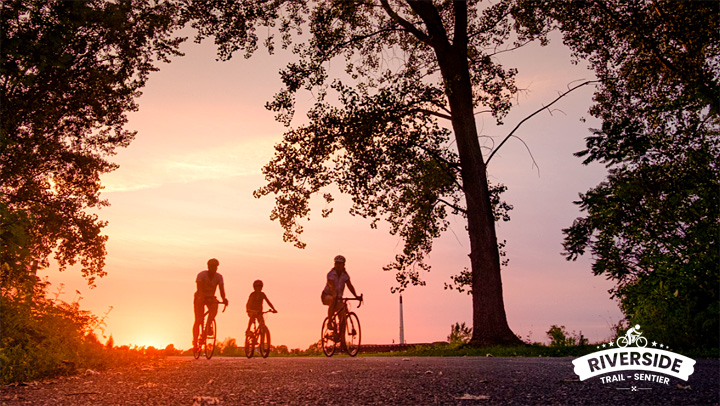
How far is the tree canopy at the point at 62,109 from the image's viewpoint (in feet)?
49.9

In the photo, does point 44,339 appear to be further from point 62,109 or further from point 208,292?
point 62,109

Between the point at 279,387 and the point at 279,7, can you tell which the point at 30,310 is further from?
the point at 279,7

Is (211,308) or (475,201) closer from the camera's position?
(211,308)

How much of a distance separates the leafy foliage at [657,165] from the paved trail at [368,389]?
203 inches

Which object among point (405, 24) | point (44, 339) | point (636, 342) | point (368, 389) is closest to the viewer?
point (368, 389)

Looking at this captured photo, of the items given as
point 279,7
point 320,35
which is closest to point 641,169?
point 320,35

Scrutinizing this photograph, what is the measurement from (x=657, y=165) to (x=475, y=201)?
5358mm

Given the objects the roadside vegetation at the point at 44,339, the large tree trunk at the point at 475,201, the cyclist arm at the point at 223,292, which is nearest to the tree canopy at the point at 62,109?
the roadside vegetation at the point at 44,339

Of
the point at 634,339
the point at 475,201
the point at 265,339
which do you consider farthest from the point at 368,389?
the point at 475,201

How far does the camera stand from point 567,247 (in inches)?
750

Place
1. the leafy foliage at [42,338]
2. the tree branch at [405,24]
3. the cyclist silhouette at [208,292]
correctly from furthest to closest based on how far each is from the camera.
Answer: the tree branch at [405,24] < the cyclist silhouette at [208,292] < the leafy foliage at [42,338]

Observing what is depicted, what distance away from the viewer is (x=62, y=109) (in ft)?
67.3

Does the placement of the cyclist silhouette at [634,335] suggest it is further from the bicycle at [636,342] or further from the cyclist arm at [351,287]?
the cyclist arm at [351,287]

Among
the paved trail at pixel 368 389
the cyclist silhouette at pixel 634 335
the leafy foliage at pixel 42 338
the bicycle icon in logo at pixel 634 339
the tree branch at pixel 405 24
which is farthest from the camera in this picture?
the tree branch at pixel 405 24
